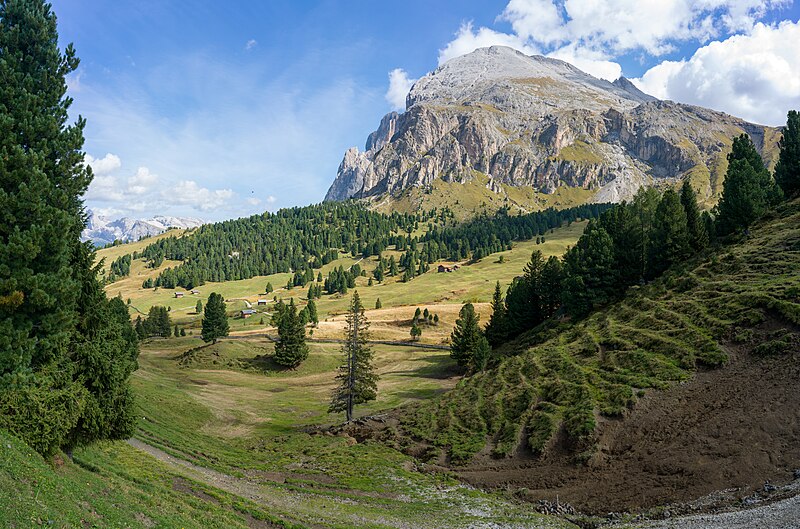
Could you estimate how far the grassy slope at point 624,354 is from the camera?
39031 mm

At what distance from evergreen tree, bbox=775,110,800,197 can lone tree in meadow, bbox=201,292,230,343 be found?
126 metres

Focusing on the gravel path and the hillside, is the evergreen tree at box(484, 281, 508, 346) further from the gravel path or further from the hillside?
the gravel path

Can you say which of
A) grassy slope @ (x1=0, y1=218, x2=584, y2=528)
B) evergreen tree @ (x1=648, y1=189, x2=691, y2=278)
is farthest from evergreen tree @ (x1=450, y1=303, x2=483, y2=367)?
evergreen tree @ (x1=648, y1=189, x2=691, y2=278)

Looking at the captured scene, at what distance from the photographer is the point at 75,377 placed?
2188 cm

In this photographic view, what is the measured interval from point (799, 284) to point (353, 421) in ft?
161

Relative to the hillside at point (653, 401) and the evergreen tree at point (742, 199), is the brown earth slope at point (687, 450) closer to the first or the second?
the hillside at point (653, 401)

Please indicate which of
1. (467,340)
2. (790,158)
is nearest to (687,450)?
(467,340)

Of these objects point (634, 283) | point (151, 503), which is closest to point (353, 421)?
point (151, 503)

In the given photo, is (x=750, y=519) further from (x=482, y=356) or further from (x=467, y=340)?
(x=467, y=340)

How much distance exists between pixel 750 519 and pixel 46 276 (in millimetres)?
34401

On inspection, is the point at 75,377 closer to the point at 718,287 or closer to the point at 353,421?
the point at 353,421

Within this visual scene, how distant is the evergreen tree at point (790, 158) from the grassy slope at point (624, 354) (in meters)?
26.4

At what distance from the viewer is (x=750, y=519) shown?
20.8 m

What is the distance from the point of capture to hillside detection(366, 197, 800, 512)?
28.8 metres
